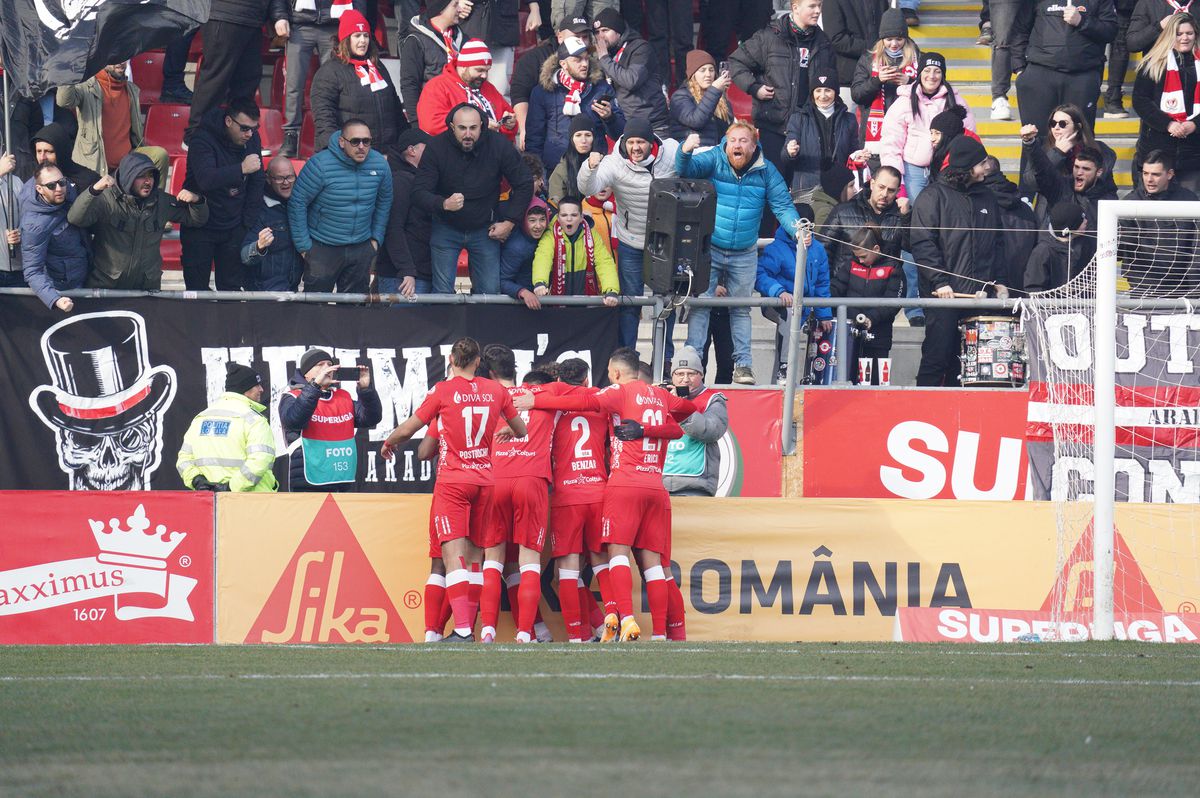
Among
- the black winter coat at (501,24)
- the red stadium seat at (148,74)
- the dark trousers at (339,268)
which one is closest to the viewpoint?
the dark trousers at (339,268)

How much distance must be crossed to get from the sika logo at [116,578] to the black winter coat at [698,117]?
5.86m

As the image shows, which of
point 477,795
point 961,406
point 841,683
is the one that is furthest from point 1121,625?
point 477,795

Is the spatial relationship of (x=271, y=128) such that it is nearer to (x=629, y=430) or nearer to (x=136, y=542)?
(x=136, y=542)

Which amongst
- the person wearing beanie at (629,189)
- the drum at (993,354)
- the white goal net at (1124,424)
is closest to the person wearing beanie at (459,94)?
the person wearing beanie at (629,189)

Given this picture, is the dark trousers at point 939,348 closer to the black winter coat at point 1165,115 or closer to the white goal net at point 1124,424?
the white goal net at point 1124,424

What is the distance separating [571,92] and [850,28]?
3211 mm

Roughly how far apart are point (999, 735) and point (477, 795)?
77.4 inches

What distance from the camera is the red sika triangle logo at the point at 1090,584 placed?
10.3 meters

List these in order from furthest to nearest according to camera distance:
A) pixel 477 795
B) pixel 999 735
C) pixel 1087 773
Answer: pixel 999 735
pixel 1087 773
pixel 477 795

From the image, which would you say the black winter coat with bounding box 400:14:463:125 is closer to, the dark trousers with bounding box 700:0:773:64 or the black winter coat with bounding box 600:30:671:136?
the black winter coat with bounding box 600:30:671:136

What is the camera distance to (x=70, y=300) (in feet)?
36.3

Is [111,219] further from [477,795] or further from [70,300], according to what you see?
[477,795]

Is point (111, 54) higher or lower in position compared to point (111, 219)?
higher

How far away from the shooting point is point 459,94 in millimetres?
13352
